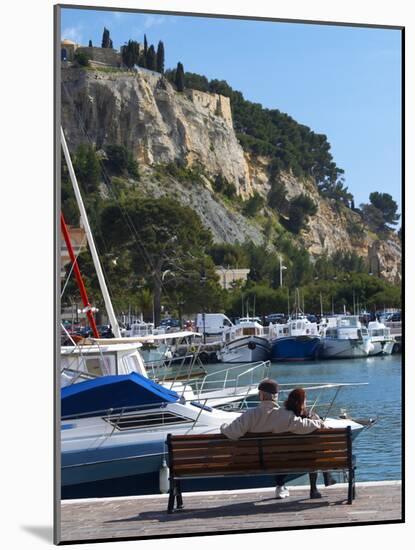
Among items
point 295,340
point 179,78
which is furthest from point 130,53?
point 295,340

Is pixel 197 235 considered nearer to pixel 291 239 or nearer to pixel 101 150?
pixel 291 239

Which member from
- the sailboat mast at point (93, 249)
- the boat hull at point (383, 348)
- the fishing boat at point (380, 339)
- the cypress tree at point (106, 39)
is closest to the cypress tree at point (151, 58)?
the cypress tree at point (106, 39)

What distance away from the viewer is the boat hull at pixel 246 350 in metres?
23.1

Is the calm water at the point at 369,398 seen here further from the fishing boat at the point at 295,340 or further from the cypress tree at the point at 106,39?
the cypress tree at the point at 106,39

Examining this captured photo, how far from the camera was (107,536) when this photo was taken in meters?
9.53

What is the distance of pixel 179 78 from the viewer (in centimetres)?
1380

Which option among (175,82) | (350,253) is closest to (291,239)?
(350,253)

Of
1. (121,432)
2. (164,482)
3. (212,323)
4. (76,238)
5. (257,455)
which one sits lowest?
(164,482)

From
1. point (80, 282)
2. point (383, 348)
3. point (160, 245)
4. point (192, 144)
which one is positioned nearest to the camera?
point (80, 282)

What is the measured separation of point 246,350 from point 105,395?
13.4 m

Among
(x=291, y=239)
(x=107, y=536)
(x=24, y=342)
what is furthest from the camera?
(x=291, y=239)

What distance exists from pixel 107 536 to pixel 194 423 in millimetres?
4229

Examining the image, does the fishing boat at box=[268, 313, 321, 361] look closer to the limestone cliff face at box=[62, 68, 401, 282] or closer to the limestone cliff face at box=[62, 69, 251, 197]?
the limestone cliff face at box=[62, 68, 401, 282]

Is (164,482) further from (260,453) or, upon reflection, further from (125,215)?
(125,215)
